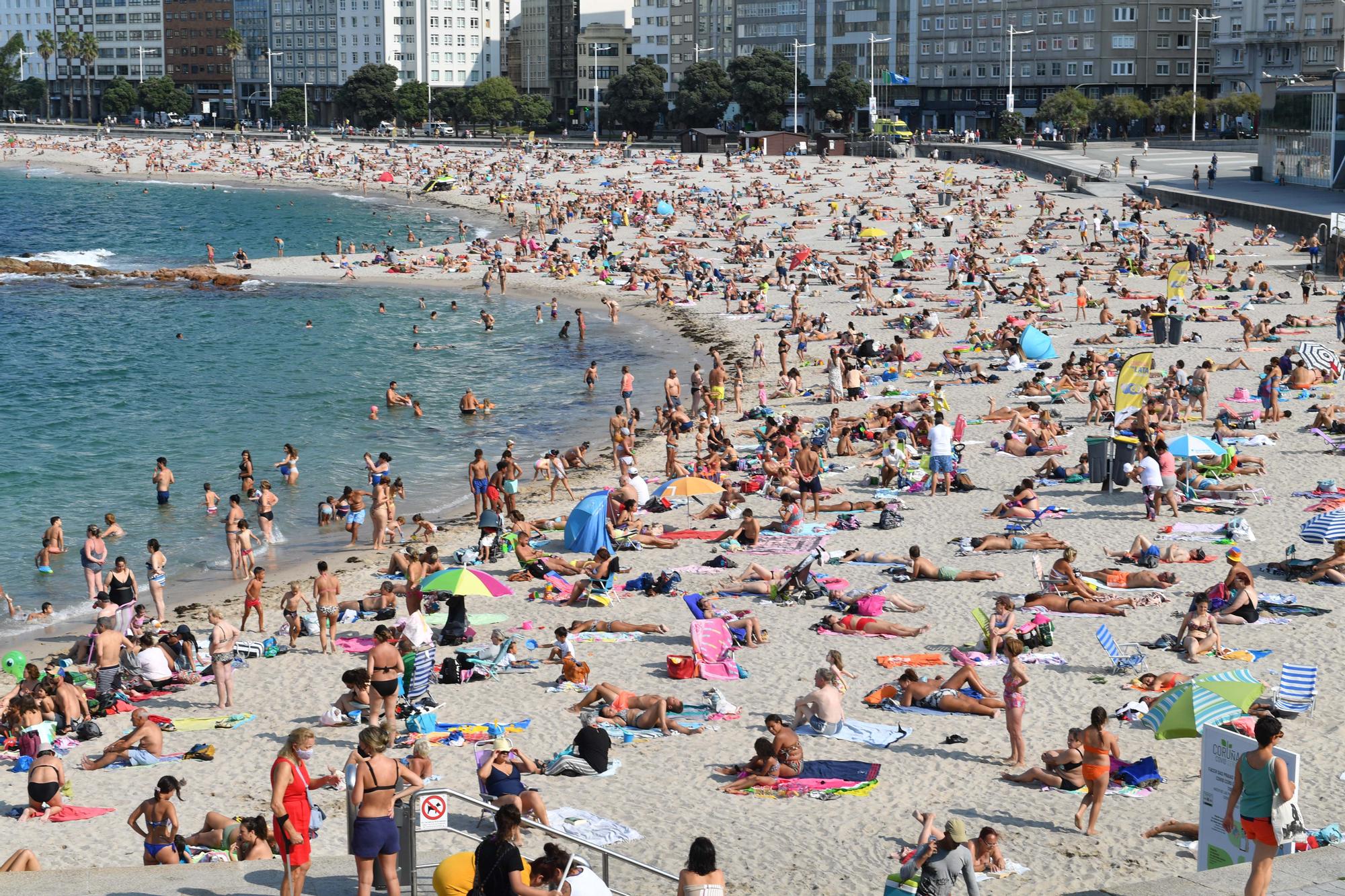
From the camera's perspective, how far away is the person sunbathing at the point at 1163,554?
1853 centimetres

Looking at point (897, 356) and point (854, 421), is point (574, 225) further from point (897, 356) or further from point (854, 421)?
point (854, 421)

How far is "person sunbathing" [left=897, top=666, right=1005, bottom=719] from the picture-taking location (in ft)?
47.0

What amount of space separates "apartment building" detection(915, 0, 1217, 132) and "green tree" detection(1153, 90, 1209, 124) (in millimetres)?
7286

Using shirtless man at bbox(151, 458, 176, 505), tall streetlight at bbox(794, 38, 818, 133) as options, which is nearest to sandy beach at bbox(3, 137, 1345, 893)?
shirtless man at bbox(151, 458, 176, 505)

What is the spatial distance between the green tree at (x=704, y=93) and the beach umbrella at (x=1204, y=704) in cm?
10221

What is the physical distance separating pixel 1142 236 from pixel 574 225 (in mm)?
25984

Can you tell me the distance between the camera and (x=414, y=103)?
134 meters

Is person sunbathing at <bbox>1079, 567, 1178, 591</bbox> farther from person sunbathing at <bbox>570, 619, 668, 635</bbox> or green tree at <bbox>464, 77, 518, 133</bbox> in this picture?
green tree at <bbox>464, 77, 518, 133</bbox>

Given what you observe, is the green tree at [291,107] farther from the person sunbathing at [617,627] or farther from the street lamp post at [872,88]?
the person sunbathing at [617,627]

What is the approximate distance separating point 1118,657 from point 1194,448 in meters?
7.47

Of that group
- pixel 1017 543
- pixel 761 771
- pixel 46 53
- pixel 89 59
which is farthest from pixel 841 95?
pixel 761 771

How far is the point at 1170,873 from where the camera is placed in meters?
10.9

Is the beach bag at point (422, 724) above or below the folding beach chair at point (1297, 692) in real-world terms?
below

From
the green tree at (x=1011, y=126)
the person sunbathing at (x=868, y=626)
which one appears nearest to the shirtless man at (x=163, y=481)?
the person sunbathing at (x=868, y=626)
